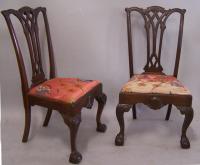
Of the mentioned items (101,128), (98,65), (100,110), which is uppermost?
(98,65)

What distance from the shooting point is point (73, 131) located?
1.76 metres

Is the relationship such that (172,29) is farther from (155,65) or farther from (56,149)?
(56,149)

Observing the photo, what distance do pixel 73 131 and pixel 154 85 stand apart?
0.61 meters

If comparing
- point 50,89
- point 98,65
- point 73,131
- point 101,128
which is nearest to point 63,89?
point 50,89

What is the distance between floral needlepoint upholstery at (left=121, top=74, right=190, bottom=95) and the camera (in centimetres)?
188

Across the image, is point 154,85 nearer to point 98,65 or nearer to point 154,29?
point 154,29

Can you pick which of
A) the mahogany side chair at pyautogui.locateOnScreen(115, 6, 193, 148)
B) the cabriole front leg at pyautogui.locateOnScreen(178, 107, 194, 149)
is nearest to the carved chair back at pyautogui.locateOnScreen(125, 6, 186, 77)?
the mahogany side chair at pyautogui.locateOnScreen(115, 6, 193, 148)

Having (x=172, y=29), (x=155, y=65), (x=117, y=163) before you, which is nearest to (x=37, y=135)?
(x=117, y=163)

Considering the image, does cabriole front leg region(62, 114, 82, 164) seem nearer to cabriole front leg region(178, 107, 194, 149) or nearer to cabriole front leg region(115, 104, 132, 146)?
cabriole front leg region(115, 104, 132, 146)

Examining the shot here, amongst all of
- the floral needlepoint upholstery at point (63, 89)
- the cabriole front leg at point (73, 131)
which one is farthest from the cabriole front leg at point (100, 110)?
the cabriole front leg at point (73, 131)

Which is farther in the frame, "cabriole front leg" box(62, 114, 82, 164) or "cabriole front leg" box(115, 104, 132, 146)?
"cabriole front leg" box(115, 104, 132, 146)

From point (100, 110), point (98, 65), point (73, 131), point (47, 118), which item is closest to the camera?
point (73, 131)

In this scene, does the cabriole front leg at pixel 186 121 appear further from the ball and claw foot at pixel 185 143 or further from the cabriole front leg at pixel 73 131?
the cabriole front leg at pixel 73 131

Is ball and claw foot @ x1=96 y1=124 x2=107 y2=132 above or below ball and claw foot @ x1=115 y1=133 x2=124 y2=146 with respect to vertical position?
below
